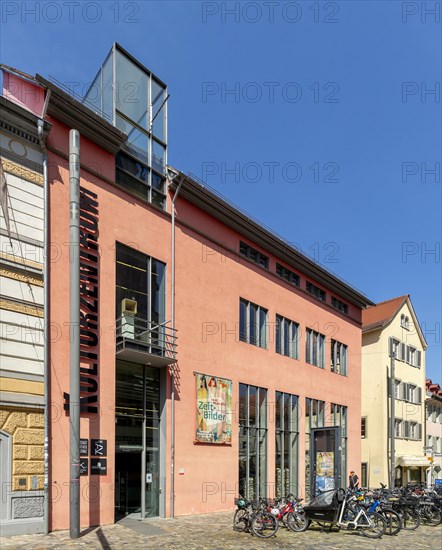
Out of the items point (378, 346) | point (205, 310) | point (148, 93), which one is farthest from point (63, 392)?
point (378, 346)

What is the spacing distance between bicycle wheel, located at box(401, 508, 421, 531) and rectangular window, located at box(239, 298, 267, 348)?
8560 mm

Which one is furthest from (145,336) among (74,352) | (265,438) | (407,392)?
(407,392)

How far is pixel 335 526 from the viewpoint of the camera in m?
17.4

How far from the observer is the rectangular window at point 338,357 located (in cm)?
3284

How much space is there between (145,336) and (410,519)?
9.97 m

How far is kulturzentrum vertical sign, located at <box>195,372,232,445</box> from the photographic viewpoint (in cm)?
2098

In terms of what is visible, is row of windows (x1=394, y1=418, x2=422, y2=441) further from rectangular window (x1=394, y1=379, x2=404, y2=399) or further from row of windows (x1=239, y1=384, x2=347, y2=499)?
row of windows (x1=239, y1=384, x2=347, y2=499)

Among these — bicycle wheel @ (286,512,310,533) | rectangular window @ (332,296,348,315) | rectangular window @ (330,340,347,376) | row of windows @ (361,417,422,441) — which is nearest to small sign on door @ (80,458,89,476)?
bicycle wheel @ (286,512,310,533)

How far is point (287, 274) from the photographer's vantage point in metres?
28.5

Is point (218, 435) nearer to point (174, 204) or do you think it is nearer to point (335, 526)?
point (335, 526)

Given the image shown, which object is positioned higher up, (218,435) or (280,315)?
(280,315)

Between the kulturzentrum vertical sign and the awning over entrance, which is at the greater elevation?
the kulturzentrum vertical sign

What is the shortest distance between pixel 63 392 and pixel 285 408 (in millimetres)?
13697

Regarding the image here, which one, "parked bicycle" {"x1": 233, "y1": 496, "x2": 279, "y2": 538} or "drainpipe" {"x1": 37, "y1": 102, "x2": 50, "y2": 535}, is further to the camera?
"parked bicycle" {"x1": 233, "y1": 496, "x2": 279, "y2": 538}
